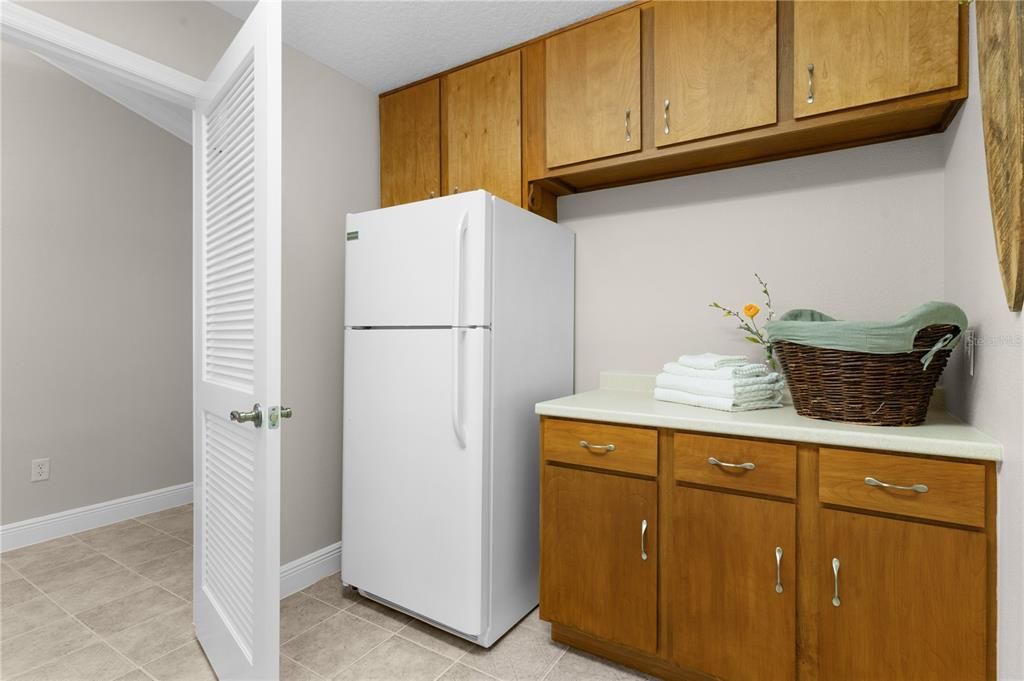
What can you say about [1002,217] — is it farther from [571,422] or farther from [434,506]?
[434,506]

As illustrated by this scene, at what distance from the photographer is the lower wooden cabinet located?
48.1 inches

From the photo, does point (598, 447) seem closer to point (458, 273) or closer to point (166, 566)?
point (458, 273)

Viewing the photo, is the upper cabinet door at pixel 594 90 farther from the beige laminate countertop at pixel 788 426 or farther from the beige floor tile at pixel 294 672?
the beige floor tile at pixel 294 672

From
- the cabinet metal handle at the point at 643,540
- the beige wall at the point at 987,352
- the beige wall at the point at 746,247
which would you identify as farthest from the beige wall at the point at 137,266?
the beige wall at the point at 987,352

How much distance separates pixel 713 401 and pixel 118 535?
327cm

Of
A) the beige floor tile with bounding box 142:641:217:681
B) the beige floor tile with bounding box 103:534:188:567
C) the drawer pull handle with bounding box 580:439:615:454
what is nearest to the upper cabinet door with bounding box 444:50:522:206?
the drawer pull handle with bounding box 580:439:615:454

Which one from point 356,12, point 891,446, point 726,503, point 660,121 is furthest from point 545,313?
point 356,12

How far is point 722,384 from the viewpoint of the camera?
1678 mm

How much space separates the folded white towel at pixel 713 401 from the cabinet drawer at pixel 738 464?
18cm

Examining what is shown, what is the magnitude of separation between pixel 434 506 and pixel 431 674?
0.54m

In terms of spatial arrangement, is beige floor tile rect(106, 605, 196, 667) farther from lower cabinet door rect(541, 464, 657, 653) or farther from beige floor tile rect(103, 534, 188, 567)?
lower cabinet door rect(541, 464, 657, 653)

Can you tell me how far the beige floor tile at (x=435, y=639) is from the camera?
1.85m

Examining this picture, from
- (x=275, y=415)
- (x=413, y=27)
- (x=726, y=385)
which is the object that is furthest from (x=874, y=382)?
(x=413, y=27)

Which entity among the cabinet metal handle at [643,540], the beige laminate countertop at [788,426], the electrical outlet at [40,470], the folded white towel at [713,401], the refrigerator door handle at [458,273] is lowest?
the electrical outlet at [40,470]
